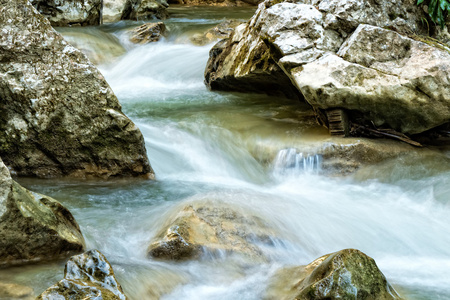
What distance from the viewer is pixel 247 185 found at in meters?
5.64

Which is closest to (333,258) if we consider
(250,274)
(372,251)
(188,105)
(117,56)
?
(250,274)

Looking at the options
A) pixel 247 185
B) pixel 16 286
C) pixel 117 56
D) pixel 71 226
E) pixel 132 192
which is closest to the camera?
pixel 16 286

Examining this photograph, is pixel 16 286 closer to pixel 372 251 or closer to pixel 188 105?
pixel 372 251

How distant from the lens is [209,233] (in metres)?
4.07

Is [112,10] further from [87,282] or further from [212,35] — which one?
[87,282]

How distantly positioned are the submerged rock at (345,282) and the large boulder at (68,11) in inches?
375

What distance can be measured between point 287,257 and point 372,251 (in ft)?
2.54

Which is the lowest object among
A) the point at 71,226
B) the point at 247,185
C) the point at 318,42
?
the point at 247,185

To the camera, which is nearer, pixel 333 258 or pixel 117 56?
pixel 333 258

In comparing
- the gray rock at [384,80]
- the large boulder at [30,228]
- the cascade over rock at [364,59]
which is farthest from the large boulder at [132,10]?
the large boulder at [30,228]

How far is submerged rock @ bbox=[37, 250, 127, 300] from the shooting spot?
8.44ft

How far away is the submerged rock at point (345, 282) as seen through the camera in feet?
9.78

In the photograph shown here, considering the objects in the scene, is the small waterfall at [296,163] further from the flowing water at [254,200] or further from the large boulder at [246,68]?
the large boulder at [246,68]

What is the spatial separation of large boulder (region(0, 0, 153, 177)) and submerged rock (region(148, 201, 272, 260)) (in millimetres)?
1196
